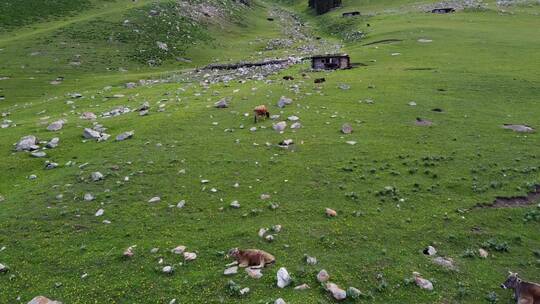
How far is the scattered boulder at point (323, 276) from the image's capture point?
11484mm

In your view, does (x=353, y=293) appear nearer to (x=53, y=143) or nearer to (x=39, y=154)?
(x=39, y=154)

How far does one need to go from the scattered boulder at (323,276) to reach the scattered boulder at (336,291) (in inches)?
9.8

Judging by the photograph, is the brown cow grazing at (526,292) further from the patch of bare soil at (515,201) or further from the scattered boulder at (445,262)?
the patch of bare soil at (515,201)

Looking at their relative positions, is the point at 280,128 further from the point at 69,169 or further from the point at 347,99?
the point at 69,169

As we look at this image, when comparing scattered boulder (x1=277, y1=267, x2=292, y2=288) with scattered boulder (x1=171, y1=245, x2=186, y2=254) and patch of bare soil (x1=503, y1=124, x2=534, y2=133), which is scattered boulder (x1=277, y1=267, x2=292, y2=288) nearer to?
scattered boulder (x1=171, y1=245, x2=186, y2=254)

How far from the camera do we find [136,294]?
11.2m

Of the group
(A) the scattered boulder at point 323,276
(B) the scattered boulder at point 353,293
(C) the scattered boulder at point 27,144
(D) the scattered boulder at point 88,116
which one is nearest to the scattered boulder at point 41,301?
(A) the scattered boulder at point 323,276

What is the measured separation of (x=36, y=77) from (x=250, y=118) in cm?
2974

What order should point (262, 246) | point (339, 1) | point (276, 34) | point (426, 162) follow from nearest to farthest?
point (262, 246) < point (426, 162) < point (276, 34) < point (339, 1)

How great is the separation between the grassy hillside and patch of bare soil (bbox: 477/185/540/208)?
0.97ft

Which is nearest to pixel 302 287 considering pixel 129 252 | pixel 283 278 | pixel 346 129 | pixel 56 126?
pixel 283 278

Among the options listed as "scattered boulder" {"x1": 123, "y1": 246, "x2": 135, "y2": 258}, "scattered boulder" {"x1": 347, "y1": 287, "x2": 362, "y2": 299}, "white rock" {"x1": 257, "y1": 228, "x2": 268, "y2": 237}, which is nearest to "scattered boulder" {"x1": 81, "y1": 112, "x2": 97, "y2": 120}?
"scattered boulder" {"x1": 123, "y1": 246, "x2": 135, "y2": 258}

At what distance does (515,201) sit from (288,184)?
8.71m

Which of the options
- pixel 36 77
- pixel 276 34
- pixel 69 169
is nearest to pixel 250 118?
pixel 69 169
